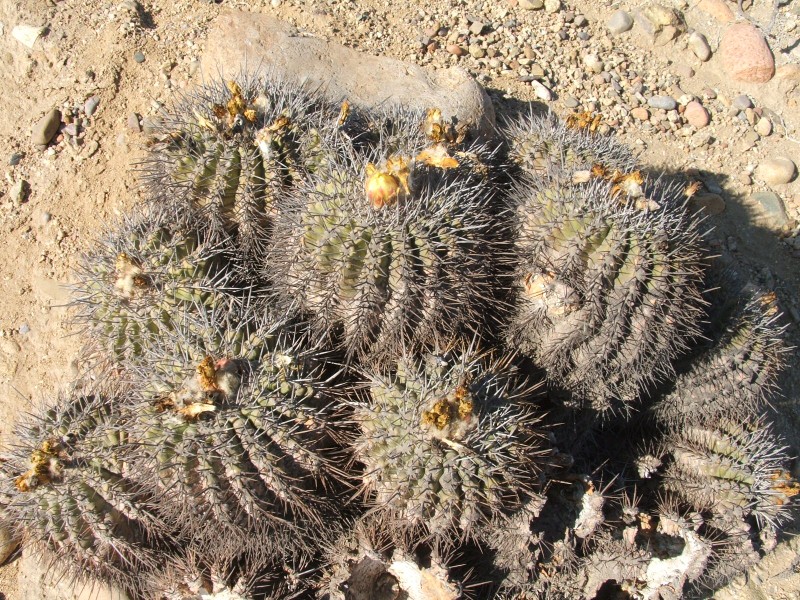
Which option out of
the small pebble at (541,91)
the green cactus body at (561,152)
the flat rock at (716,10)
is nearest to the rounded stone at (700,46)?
the flat rock at (716,10)

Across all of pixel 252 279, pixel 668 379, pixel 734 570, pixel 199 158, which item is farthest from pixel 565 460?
pixel 199 158

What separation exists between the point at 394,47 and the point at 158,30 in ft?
6.21

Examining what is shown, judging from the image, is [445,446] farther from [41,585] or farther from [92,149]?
[92,149]

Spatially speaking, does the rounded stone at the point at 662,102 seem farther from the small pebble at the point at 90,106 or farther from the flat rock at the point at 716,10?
the small pebble at the point at 90,106

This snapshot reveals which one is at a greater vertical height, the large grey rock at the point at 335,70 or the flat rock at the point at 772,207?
the large grey rock at the point at 335,70

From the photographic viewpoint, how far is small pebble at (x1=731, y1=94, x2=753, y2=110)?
214 inches

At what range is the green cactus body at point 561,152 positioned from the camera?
338 centimetres

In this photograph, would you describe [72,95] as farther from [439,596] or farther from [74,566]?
[439,596]

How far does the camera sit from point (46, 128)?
4770mm

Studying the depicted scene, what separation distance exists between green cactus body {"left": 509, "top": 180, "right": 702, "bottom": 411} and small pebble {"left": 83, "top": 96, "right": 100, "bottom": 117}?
11.3 ft

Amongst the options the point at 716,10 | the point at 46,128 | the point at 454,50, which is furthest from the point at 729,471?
the point at 46,128

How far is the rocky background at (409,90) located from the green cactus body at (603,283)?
5.47 ft

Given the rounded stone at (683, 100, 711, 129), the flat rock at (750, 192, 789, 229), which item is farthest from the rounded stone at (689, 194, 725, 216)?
the rounded stone at (683, 100, 711, 129)

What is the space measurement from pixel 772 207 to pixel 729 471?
269 cm
